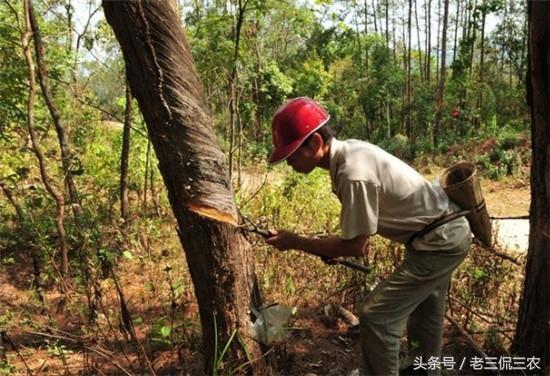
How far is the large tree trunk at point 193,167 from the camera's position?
1.95 m

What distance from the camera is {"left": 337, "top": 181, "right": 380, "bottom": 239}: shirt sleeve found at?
2.09 meters

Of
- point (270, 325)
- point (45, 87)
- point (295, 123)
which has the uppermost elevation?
point (45, 87)

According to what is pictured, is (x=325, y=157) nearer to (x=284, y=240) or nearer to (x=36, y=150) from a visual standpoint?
(x=284, y=240)

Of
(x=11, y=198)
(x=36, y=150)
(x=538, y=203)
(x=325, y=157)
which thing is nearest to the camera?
(x=325, y=157)

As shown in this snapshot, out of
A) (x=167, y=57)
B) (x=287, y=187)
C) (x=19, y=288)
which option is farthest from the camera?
(x=287, y=187)

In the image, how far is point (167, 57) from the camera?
199 centimetres

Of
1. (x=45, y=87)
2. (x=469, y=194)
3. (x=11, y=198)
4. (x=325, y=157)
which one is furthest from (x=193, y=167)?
(x=45, y=87)

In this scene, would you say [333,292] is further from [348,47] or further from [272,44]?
[272,44]

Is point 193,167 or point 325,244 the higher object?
point 193,167

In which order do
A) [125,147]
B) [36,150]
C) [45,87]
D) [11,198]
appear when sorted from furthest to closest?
[125,147], [45,87], [36,150], [11,198]

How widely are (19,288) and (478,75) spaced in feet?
68.7

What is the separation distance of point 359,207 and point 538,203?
129 centimetres

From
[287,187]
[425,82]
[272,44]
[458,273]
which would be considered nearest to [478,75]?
[425,82]

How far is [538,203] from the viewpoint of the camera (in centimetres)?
265
